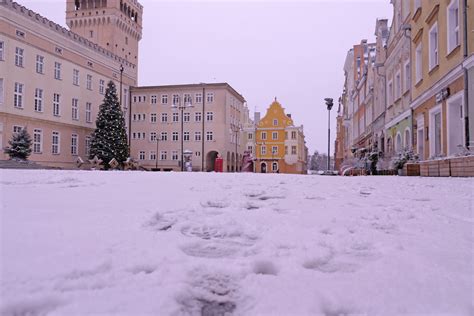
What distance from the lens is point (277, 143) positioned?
64.9m

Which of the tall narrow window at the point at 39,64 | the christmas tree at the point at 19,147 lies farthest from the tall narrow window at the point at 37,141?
the tall narrow window at the point at 39,64

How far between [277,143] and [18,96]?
4171 centimetres

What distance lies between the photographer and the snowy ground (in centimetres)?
170

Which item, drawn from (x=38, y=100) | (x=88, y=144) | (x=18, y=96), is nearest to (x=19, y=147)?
(x=18, y=96)

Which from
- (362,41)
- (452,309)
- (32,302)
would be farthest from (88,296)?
(362,41)

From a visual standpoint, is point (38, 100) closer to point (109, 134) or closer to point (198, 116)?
point (109, 134)

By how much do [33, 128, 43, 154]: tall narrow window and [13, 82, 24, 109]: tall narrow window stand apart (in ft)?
9.95

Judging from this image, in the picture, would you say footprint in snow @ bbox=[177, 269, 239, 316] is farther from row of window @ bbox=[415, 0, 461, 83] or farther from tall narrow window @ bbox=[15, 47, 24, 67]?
tall narrow window @ bbox=[15, 47, 24, 67]

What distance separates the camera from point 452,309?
165 centimetres

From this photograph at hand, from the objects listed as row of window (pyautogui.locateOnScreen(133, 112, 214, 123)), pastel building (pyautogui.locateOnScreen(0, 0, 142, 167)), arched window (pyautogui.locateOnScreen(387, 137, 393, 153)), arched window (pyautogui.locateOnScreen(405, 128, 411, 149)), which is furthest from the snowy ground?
row of window (pyautogui.locateOnScreen(133, 112, 214, 123))

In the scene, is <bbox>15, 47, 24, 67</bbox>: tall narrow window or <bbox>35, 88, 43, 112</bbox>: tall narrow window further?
<bbox>35, 88, 43, 112</bbox>: tall narrow window

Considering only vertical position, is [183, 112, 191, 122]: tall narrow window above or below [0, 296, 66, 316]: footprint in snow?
above

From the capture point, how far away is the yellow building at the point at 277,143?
210 feet

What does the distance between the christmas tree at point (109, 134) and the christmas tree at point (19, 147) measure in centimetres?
1076
